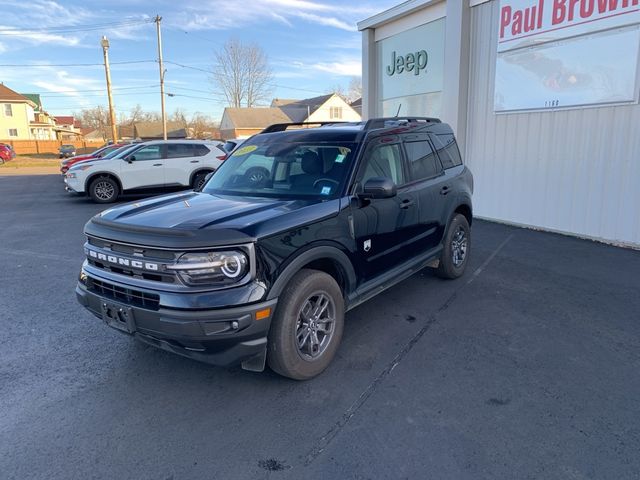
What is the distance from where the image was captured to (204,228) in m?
2.92

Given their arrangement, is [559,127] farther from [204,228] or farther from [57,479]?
[57,479]

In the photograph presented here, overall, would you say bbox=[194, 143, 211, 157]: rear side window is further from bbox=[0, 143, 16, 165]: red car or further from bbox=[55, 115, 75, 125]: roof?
bbox=[55, 115, 75, 125]: roof

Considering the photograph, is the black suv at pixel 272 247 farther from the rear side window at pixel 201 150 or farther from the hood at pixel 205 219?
the rear side window at pixel 201 150

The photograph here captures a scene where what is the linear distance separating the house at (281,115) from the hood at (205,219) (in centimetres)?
5526

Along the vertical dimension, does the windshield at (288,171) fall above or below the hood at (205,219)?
above

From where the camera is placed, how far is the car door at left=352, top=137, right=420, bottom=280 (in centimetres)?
382

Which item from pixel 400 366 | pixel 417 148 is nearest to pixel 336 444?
pixel 400 366

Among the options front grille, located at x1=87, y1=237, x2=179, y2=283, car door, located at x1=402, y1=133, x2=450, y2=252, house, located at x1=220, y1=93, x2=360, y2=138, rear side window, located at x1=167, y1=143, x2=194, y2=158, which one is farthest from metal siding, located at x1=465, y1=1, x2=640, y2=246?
house, located at x1=220, y1=93, x2=360, y2=138

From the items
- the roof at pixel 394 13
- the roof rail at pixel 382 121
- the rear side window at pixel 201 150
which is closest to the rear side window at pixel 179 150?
the rear side window at pixel 201 150

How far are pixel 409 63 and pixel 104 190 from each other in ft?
30.4

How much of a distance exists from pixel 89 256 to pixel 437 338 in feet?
9.87

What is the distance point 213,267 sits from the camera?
2.84 metres

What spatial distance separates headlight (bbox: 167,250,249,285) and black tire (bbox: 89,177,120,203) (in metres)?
11.5

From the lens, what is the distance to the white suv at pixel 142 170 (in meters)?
12.9
